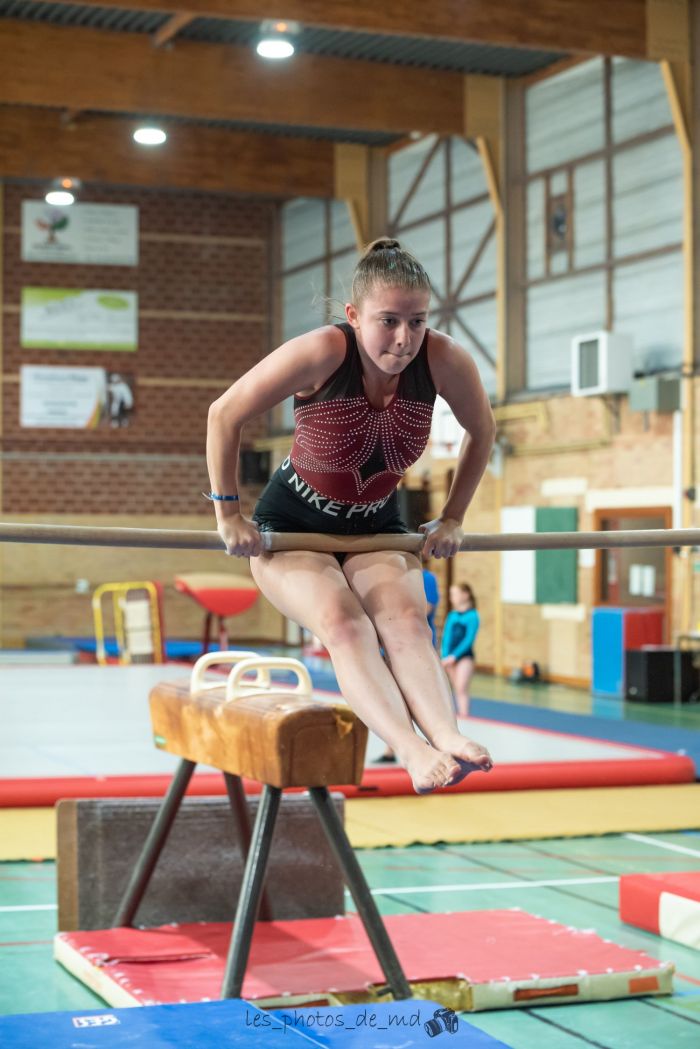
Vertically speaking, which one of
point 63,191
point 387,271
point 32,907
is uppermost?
point 63,191

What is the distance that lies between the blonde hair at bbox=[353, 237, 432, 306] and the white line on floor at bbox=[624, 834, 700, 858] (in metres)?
4.78

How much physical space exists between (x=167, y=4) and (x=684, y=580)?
23.8ft

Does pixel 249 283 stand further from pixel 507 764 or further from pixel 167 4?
pixel 507 764

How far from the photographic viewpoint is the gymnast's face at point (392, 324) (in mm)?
3469

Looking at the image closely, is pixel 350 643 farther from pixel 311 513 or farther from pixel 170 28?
pixel 170 28

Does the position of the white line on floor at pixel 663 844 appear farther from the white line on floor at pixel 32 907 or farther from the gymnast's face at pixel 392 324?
the gymnast's face at pixel 392 324

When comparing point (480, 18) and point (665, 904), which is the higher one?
point (480, 18)

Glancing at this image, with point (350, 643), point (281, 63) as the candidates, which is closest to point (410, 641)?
point (350, 643)

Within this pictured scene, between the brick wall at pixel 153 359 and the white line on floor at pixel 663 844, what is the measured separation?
48.4 feet

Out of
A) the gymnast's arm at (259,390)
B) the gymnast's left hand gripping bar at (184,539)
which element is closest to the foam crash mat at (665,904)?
the gymnast's left hand gripping bar at (184,539)

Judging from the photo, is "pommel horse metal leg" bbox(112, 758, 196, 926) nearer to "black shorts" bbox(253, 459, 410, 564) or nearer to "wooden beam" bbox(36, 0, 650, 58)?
"black shorts" bbox(253, 459, 410, 564)

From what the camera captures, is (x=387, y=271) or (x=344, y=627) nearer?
(x=387, y=271)

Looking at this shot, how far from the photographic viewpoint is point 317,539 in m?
3.84

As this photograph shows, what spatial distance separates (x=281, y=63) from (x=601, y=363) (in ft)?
17.2
